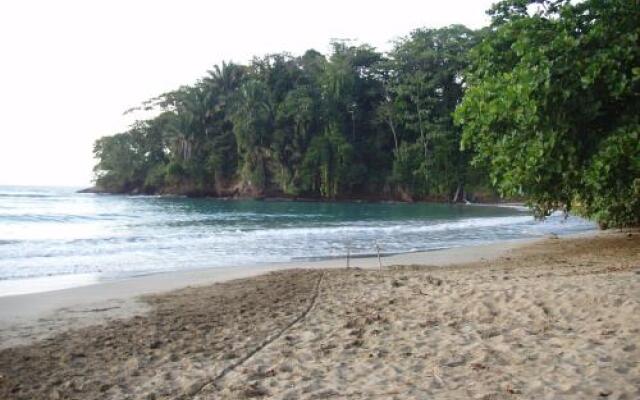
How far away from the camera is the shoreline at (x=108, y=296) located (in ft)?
23.3

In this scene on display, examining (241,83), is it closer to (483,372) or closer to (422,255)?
(422,255)

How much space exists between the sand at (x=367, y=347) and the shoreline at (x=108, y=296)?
17.9 inches

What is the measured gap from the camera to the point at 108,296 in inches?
373

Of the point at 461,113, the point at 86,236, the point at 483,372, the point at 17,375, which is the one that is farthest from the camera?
the point at 86,236

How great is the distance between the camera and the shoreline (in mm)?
7090

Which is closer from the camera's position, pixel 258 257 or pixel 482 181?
pixel 258 257

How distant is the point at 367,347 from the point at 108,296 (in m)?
6.01

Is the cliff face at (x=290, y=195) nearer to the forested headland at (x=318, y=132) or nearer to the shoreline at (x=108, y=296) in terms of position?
the forested headland at (x=318, y=132)

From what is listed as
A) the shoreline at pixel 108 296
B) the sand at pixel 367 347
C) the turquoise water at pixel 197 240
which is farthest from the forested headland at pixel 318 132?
the sand at pixel 367 347

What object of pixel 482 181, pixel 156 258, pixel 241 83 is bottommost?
pixel 156 258

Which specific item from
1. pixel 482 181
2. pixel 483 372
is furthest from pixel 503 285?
pixel 482 181

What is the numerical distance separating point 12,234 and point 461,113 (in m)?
19.2

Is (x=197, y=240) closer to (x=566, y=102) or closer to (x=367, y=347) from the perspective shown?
(x=566, y=102)

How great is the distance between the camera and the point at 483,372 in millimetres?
4293
